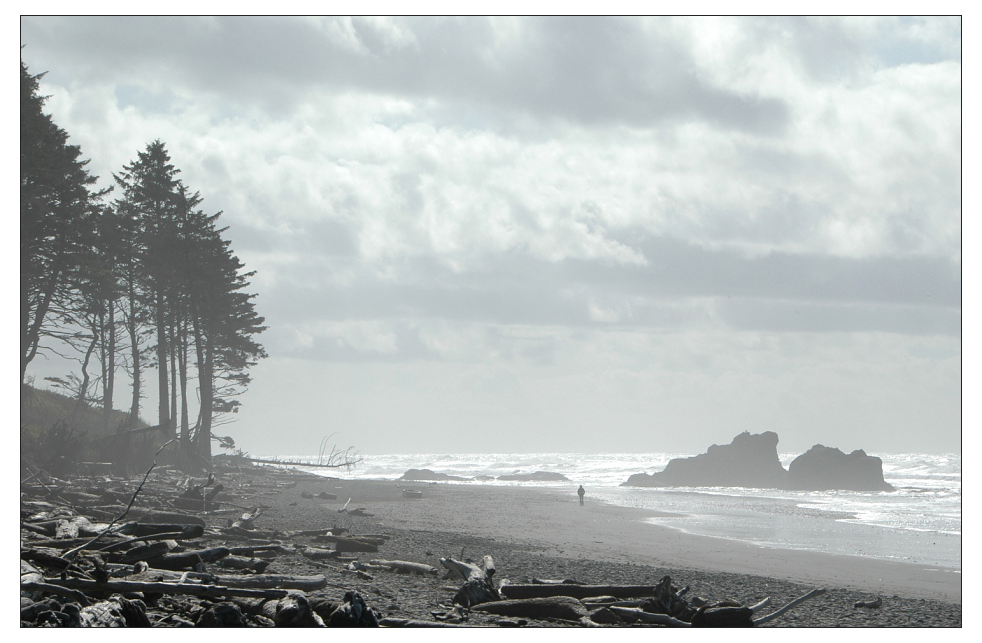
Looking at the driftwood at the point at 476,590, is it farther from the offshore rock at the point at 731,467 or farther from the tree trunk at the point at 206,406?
the offshore rock at the point at 731,467

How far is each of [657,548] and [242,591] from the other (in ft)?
40.8

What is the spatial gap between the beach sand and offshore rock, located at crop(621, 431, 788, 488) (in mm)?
44919

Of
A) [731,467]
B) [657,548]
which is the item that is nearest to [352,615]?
[657,548]

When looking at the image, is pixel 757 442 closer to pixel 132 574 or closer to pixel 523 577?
pixel 523 577

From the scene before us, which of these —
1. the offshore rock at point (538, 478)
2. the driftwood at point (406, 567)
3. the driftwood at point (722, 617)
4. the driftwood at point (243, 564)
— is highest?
the driftwood at point (243, 564)

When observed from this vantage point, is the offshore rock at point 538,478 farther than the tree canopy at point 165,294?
Yes

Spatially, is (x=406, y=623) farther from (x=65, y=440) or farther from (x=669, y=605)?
(x=65, y=440)

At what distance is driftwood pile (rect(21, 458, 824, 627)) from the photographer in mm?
7199

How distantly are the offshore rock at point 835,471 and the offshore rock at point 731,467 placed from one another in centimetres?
422

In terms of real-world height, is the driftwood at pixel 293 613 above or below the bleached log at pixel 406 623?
above

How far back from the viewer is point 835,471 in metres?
59.5

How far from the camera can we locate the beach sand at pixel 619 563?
9500mm

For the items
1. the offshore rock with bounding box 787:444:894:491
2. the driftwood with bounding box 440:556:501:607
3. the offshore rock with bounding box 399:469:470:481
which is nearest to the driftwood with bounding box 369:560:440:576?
the driftwood with bounding box 440:556:501:607

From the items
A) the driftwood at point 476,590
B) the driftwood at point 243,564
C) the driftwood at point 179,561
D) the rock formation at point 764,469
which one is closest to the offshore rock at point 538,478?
the rock formation at point 764,469
